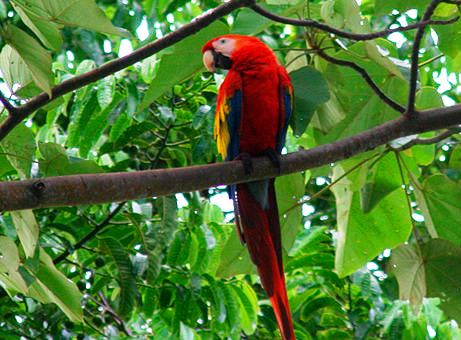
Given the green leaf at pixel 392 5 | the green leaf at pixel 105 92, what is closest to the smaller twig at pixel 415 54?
the green leaf at pixel 392 5

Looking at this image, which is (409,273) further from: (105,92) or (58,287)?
(105,92)

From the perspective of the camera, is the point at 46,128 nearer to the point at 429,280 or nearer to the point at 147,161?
the point at 147,161

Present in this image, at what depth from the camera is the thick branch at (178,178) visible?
1.13 m

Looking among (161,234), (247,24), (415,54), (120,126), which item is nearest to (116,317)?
(161,234)

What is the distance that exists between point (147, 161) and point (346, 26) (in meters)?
0.98

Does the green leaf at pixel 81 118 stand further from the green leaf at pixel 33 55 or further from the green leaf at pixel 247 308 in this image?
the green leaf at pixel 33 55

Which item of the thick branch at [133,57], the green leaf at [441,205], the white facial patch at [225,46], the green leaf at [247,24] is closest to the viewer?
the thick branch at [133,57]

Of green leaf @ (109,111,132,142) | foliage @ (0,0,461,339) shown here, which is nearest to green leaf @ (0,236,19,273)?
foliage @ (0,0,461,339)

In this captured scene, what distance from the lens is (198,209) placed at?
2236mm

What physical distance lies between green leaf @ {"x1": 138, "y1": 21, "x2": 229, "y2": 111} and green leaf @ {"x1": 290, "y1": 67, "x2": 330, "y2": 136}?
0.61 ft

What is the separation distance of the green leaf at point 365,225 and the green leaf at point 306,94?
0.68 feet

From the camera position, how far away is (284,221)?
1.80 metres

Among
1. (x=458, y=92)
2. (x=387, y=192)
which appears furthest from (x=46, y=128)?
(x=458, y=92)

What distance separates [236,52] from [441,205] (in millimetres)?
693
